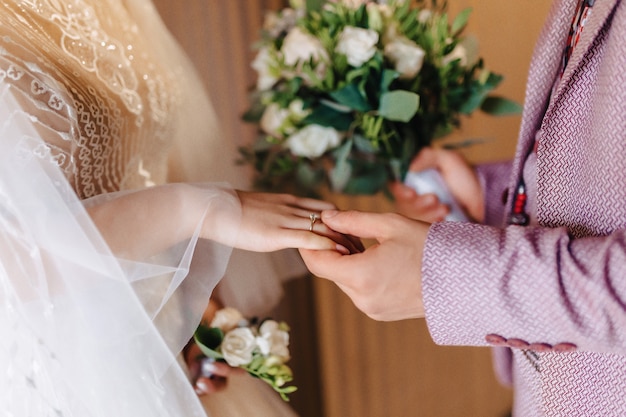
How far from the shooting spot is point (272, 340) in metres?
0.98

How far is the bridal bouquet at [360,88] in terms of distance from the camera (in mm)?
1085

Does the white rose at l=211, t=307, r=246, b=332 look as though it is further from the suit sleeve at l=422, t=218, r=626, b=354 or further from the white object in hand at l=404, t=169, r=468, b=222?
the white object in hand at l=404, t=169, r=468, b=222

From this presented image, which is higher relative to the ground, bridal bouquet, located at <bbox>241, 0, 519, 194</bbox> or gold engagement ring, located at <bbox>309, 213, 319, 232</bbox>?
bridal bouquet, located at <bbox>241, 0, 519, 194</bbox>

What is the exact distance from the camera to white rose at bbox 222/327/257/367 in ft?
3.13

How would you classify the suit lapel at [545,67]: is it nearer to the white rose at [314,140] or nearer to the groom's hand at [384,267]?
the groom's hand at [384,267]

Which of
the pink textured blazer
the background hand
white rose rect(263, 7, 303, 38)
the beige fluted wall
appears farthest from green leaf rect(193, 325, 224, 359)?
the beige fluted wall

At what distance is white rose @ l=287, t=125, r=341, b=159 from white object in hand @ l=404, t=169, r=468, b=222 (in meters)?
0.21

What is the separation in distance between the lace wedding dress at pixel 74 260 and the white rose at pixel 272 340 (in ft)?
0.56

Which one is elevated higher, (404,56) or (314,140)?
(404,56)

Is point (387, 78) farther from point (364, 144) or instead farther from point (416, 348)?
point (416, 348)

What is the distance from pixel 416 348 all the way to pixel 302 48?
1440 millimetres

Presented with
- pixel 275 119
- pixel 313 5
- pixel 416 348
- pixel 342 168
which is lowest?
pixel 416 348

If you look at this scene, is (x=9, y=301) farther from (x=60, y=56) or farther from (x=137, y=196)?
(x=60, y=56)

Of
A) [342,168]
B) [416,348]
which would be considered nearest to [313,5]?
[342,168]
